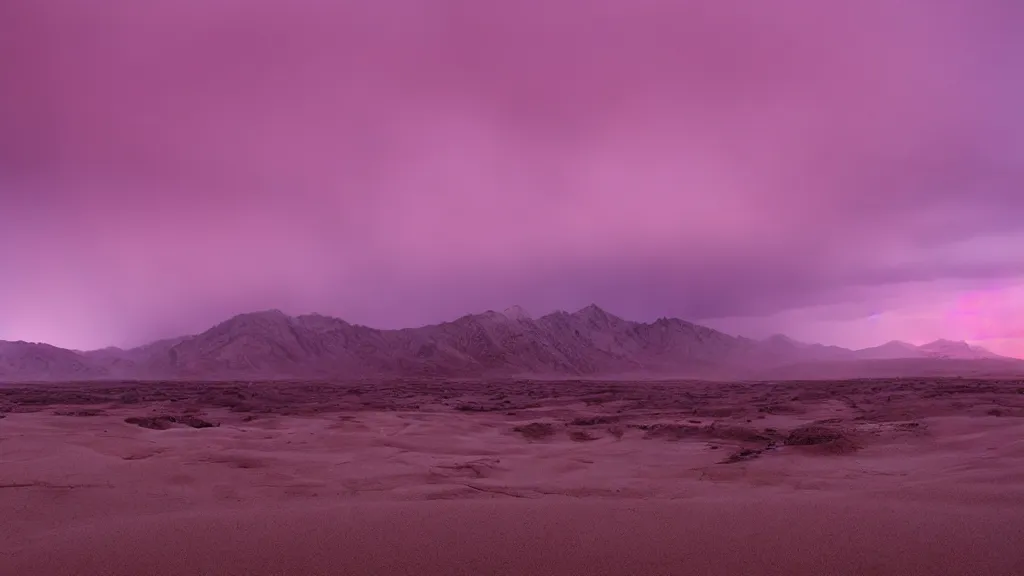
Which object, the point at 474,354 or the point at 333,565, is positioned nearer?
the point at 333,565

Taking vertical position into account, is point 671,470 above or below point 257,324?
below

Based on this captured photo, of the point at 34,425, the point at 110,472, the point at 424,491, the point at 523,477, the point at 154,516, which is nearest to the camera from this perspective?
the point at 154,516

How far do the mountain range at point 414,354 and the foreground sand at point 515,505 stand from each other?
106 m

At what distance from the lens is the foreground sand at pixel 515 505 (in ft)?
11.4

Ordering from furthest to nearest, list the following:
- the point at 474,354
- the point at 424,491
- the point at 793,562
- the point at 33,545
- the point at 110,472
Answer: the point at 474,354 < the point at 110,472 < the point at 424,491 < the point at 33,545 < the point at 793,562

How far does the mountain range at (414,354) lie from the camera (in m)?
124

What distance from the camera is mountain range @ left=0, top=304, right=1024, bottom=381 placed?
123500mm

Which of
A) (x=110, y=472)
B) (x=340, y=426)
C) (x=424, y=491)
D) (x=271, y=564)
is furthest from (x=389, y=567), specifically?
(x=340, y=426)

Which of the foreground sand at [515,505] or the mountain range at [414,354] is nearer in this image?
the foreground sand at [515,505]

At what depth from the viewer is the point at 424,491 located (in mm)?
5750

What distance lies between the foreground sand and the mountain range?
106 m

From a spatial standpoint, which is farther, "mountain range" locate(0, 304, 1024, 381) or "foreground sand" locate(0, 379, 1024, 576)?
"mountain range" locate(0, 304, 1024, 381)

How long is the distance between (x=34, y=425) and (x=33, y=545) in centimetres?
867

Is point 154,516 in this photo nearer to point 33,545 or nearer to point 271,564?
point 33,545
